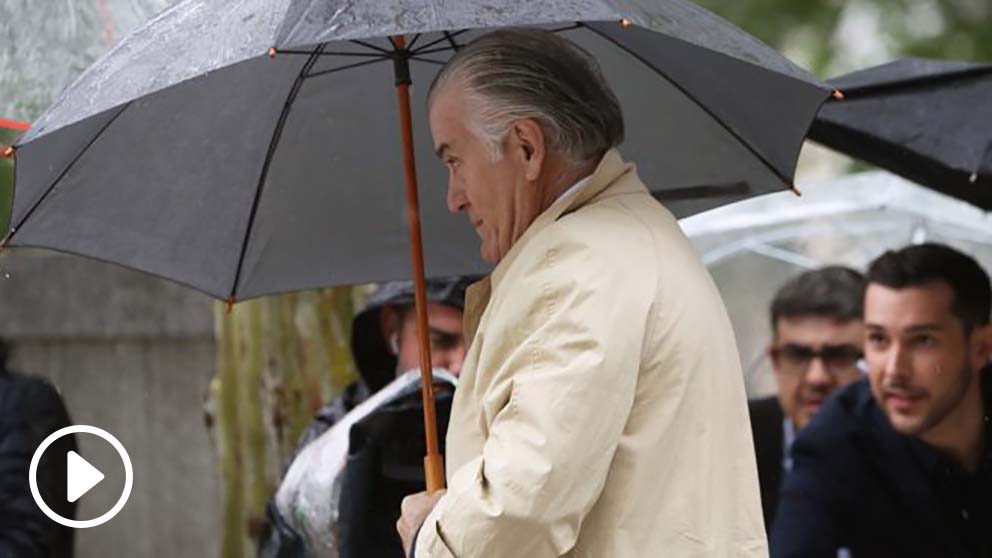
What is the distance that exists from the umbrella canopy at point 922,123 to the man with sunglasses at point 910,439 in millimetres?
344

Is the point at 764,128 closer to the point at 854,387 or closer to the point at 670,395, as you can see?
the point at 670,395

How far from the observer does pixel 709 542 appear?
11.1ft

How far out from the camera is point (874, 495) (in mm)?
5820

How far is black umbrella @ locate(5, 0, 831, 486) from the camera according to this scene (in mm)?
4191

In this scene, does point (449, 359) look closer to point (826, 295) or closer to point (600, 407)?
A: point (600, 407)

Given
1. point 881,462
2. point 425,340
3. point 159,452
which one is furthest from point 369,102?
point 159,452

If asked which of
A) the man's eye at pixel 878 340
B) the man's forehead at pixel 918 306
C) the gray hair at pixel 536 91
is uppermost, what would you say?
the gray hair at pixel 536 91

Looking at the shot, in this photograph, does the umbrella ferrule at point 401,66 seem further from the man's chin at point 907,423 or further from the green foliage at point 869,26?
the green foliage at point 869,26

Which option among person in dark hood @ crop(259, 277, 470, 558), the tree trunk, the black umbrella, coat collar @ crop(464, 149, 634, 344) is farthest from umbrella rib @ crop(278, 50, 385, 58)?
the tree trunk

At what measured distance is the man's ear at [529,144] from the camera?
350 centimetres

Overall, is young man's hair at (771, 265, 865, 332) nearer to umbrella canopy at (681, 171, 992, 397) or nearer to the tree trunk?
umbrella canopy at (681, 171, 992, 397)

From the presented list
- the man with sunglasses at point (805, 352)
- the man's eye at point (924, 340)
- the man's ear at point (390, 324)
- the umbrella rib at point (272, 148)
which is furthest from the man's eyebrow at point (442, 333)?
the man with sunglasses at point (805, 352)

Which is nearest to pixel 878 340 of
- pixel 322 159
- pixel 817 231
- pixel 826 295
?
pixel 826 295

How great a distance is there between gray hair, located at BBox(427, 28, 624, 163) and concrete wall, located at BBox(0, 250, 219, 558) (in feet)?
15.1
